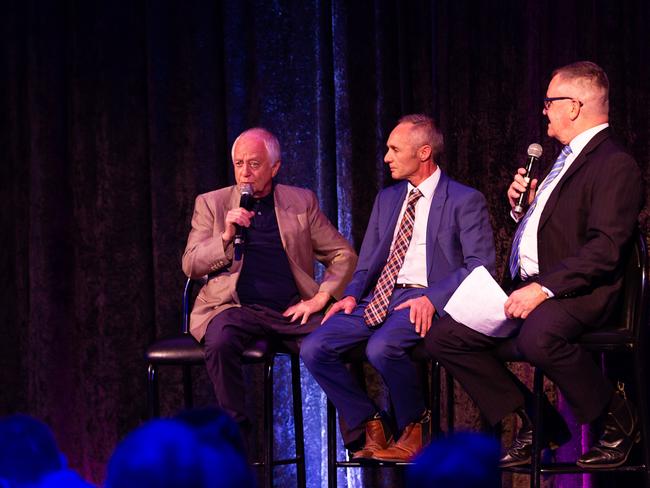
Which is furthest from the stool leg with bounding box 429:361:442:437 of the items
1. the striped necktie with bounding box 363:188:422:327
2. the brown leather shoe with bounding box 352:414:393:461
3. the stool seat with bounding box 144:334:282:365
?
the stool seat with bounding box 144:334:282:365

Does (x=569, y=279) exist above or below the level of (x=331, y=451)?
above

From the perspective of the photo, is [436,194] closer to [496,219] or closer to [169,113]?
[496,219]

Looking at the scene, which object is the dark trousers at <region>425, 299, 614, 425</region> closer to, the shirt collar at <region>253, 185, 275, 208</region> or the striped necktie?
the striped necktie

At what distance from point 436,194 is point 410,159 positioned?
0.19m

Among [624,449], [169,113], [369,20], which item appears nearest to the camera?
[624,449]

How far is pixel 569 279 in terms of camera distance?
2859mm

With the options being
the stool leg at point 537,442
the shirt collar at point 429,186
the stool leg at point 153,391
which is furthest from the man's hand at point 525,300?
the stool leg at point 153,391

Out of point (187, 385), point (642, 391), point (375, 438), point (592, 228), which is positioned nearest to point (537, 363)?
point (642, 391)

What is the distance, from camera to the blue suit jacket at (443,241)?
3377 millimetres

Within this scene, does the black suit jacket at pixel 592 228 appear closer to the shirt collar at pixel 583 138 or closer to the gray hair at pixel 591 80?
the shirt collar at pixel 583 138

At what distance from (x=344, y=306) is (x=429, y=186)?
57 centimetres

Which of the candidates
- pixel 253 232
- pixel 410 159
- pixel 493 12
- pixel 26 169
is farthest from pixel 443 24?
pixel 26 169

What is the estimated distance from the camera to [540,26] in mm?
3840

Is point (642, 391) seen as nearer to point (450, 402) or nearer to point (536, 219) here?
point (536, 219)
